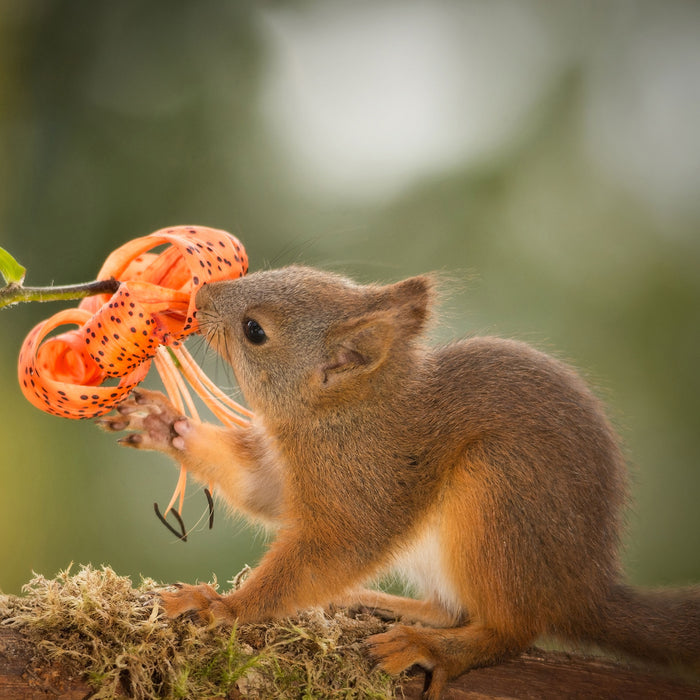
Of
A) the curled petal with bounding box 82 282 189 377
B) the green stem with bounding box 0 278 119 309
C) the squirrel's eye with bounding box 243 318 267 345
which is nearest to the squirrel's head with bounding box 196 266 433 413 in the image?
the squirrel's eye with bounding box 243 318 267 345

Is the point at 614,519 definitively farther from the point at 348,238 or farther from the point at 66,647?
the point at 348,238

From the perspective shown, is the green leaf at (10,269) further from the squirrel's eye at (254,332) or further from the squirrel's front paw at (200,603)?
the squirrel's front paw at (200,603)

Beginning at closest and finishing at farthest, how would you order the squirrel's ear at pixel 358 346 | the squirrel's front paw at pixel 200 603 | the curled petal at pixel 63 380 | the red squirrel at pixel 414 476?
the curled petal at pixel 63 380 < the squirrel's front paw at pixel 200 603 < the red squirrel at pixel 414 476 < the squirrel's ear at pixel 358 346

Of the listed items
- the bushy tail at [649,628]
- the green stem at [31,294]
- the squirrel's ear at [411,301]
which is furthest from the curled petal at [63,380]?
the bushy tail at [649,628]

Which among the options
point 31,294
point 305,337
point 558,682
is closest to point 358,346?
point 305,337

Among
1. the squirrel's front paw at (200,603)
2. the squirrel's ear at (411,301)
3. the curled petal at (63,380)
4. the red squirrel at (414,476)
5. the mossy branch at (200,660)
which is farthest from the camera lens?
the squirrel's ear at (411,301)

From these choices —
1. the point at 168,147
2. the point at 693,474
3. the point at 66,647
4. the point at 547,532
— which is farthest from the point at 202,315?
the point at 693,474
